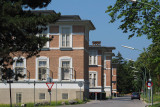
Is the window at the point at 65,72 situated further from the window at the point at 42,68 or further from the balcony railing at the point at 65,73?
the window at the point at 42,68

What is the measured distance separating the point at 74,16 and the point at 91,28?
3879 millimetres

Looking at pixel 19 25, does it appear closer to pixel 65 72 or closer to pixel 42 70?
pixel 65 72

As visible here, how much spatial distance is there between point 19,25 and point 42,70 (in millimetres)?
25432

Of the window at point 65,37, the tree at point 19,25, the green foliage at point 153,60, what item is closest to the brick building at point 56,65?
the window at point 65,37

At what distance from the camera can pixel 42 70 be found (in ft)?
161

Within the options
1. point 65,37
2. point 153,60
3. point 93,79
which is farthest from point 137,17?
point 93,79

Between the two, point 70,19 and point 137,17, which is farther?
point 70,19

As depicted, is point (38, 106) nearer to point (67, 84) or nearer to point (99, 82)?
point (67, 84)

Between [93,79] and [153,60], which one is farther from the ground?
[153,60]

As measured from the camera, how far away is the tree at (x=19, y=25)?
2388 centimetres

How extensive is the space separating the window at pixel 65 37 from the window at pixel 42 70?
10.7ft

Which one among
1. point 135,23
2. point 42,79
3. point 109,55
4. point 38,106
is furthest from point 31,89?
point 109,55

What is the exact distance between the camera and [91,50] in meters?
71.5

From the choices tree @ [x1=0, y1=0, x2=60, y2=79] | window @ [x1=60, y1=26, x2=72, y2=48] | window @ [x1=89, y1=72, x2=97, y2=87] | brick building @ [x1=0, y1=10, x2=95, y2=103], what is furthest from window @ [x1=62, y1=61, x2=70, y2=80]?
tree @ [x1=0, y1=0, x2=60, y2=79]
